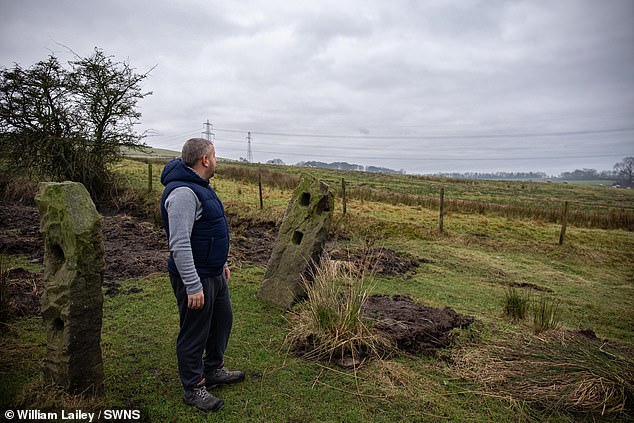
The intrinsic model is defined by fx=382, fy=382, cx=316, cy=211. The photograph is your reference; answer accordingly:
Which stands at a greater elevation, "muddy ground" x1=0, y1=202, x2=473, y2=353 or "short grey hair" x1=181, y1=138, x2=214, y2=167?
"short grey hair" x1=181, y1=138, x2=214, y2=167

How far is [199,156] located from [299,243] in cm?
363

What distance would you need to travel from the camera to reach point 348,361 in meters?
4.64

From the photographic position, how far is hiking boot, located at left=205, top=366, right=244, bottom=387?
157 inches

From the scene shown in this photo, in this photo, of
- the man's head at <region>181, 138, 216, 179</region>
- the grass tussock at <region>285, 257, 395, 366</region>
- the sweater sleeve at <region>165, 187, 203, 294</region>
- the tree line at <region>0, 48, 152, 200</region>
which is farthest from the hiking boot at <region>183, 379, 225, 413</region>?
the tree line at <region>0, 48, 152, 200</region>

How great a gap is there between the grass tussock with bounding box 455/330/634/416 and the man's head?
3723 millimetres

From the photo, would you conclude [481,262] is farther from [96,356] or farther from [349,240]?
[96,356]

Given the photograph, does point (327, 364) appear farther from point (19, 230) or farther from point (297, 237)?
point (19, 230)

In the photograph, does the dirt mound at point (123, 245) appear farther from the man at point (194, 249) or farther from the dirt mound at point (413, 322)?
the dirt mound at point (413, 322)

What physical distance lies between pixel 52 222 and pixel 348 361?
3467 mm

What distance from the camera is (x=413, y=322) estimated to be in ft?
18.5

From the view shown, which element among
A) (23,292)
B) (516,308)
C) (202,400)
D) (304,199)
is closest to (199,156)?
(202,400)

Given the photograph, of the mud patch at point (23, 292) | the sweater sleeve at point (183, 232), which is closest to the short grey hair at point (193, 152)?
the sweater sleeve at point (183, 232)

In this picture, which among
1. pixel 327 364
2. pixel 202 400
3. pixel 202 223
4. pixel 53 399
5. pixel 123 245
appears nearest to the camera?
pixel 53 399

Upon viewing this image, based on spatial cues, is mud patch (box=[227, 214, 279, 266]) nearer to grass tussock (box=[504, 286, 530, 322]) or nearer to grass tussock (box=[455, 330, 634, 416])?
grass tussock (box=[504, 286, 530, 322])
